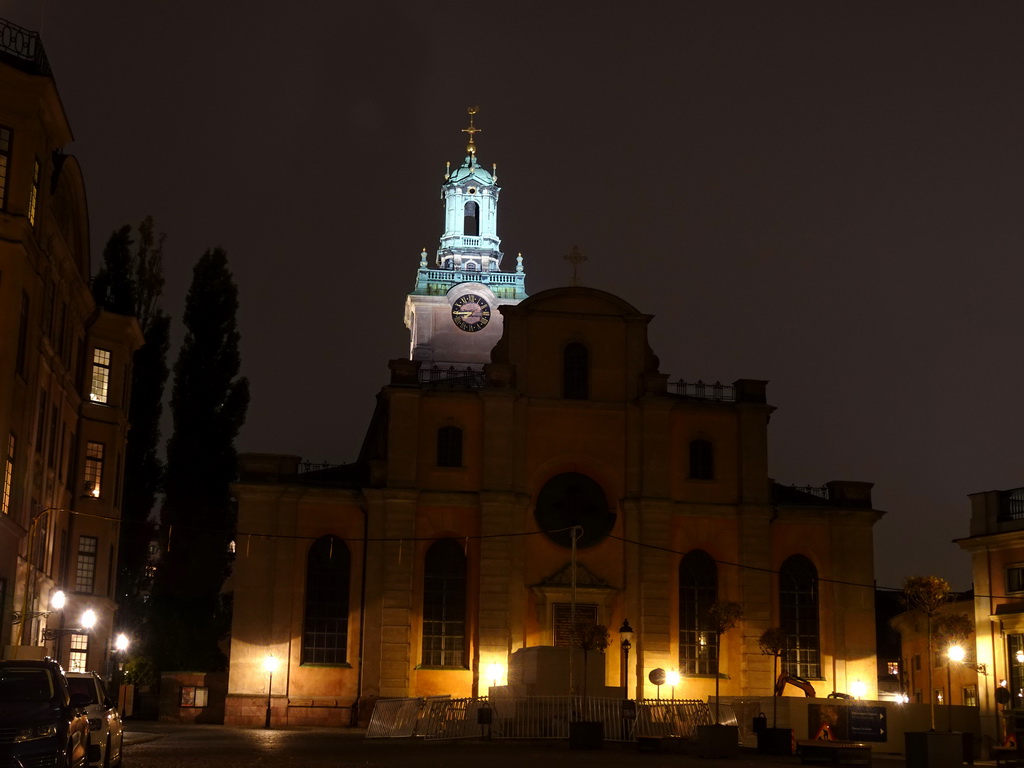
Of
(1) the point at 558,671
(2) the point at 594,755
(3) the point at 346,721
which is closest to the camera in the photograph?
(2) the point at 594,755

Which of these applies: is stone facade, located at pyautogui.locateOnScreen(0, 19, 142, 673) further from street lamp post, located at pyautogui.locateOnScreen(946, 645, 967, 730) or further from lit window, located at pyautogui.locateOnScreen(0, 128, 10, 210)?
street lamp post, located at pyautogui.locateOnScreen(946, 645, 967, 730)

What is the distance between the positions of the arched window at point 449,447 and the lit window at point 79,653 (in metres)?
13.1

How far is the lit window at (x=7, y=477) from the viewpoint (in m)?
29.1

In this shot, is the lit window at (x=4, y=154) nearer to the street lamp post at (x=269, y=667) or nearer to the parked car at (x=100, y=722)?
the parked car at (x=100, y=722)

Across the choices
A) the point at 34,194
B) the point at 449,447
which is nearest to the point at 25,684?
the point at 34,194

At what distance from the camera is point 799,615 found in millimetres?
47938

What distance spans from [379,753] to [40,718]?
43.3 feet

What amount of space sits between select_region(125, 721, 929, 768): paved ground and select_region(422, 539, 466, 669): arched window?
7427mm

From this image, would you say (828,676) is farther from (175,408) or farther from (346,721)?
(175,408)

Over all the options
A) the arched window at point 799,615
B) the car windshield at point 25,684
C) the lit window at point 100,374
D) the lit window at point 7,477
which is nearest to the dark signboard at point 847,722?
the arched window at point 799,615

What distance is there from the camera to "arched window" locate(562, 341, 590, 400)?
48875mm

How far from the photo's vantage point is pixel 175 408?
52.7 m

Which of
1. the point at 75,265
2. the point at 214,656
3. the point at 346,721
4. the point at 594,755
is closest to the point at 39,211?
the point at 75,265

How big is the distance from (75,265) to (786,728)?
70.6 ft
